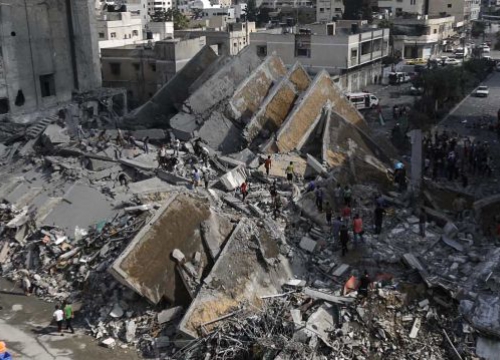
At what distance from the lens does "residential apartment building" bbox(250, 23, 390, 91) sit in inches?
1492

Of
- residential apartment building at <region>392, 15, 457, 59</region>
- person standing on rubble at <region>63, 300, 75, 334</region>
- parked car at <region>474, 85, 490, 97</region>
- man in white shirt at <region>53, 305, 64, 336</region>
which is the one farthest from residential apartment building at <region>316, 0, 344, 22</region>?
man in white shirt at <region>53, 305, 64, 336</region>

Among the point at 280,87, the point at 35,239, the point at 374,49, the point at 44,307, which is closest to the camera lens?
the point at 44,307

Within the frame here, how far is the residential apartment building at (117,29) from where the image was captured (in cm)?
4544

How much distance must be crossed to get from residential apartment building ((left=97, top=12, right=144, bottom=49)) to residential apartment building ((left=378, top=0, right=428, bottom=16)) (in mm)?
36467

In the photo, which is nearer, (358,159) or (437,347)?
(437,347)

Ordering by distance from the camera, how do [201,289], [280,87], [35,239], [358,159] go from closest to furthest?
1. [201,289]
2. [35,239]
3. [358,159]
4. [280,87]

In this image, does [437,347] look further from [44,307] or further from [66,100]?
[66,100]

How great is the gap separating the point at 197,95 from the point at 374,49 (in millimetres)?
23601

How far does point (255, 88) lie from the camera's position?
22141 millimetres

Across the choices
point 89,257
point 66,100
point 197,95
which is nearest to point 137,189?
point 89,257

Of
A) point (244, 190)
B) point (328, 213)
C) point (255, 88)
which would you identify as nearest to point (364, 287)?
point (328, 213)

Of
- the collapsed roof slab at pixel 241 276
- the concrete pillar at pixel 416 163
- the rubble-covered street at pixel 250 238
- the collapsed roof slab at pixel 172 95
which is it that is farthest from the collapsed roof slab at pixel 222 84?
the collapsed roof slab at pixel 241 276

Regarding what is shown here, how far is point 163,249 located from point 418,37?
47.9 meters

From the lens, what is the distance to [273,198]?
52.6 feet
